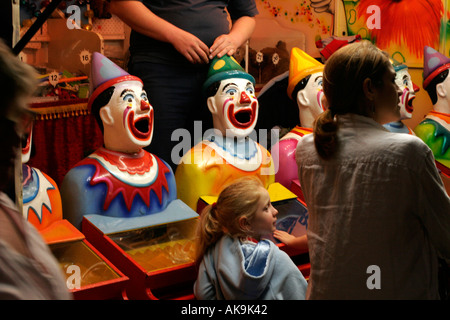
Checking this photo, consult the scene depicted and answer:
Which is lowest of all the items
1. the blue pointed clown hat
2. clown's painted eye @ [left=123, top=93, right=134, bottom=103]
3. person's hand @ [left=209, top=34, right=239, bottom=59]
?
clown's painted eye @ [left=123, top=93, right=134, bottom=103]

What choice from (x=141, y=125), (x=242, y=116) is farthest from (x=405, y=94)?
(x=141, y=125)

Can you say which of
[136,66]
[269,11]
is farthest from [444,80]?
[136,66]

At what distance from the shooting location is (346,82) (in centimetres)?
143

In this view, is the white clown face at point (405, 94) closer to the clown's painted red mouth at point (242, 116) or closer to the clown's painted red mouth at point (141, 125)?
the clown's painted red mouth at point (242, 116)

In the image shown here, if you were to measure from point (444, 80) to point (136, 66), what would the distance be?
6.43ft

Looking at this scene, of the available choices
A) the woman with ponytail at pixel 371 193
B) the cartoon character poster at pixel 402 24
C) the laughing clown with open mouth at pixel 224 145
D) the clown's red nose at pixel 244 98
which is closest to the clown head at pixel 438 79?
the cartoon character poster at pixel 402 24

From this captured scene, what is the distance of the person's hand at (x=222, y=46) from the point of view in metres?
2.80

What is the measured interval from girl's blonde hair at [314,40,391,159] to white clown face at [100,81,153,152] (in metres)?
1.13

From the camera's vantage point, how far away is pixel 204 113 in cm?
294

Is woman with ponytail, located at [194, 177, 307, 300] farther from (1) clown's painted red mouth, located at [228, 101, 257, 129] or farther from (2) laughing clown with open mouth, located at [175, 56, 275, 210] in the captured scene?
(1) clown's painted red mouth, located at [228, 101, 257, 129]

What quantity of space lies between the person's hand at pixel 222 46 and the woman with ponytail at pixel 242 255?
2.96ft

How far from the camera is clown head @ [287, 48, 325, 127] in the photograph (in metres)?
3.09

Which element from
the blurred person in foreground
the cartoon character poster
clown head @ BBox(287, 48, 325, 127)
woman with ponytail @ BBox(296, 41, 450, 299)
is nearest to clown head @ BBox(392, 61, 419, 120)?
clown head @ BBox(287, 48, 325, 127)
